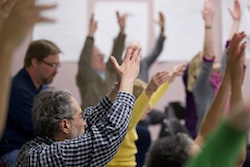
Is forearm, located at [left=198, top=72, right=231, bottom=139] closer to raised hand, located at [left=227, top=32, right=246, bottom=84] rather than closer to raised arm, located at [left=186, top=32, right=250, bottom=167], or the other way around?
raised hand, located at [left=227, top=32, right=246, bottom=84]

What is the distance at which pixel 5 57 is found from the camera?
100cm

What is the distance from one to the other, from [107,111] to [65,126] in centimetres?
19

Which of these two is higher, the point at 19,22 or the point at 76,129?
the point at 19,22

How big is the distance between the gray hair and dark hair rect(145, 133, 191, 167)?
40 cm

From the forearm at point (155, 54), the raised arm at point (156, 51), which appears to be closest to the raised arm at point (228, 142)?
the raised arm at point (156, 51)

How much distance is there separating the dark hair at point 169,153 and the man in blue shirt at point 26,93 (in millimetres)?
1139

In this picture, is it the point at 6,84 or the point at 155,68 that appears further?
the point at 155,68

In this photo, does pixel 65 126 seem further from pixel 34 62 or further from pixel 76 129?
pixel 34 62

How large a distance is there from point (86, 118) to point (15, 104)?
2.49 ft

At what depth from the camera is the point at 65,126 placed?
1.86 m

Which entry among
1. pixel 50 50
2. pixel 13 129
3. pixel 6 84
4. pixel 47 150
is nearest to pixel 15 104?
pixel 13 129

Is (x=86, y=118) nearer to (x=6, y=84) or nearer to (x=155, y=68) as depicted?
(x=6, y=84)

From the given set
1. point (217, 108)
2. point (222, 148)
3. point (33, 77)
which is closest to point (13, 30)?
point (222, 148)

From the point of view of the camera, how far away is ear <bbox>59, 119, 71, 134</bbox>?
1.86m
